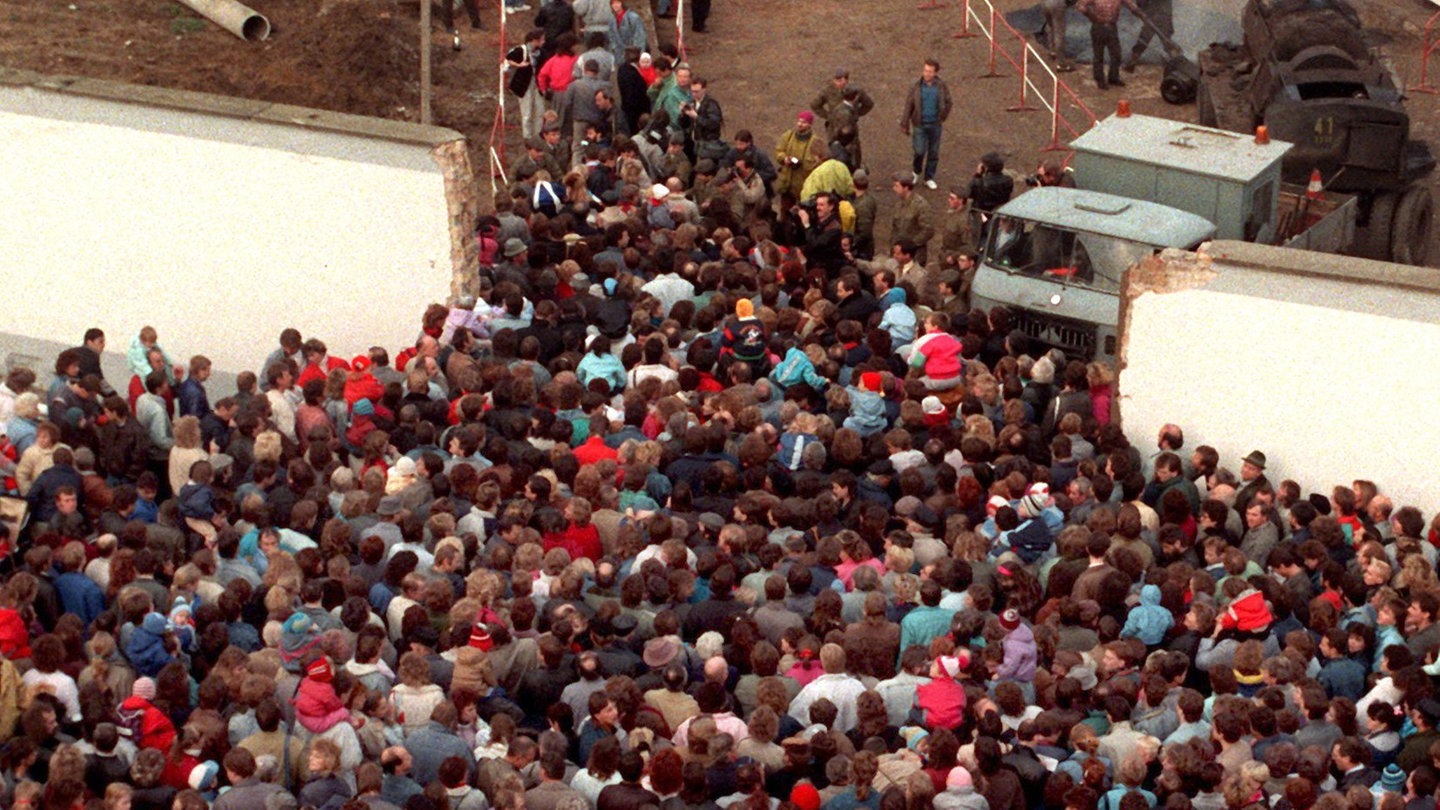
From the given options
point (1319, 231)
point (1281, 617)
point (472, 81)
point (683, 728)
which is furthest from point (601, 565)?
point (472, 81)

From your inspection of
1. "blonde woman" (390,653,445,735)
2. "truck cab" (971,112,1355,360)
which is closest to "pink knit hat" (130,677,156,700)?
"blonde woman" (390,653,445,735)

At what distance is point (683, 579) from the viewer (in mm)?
13117

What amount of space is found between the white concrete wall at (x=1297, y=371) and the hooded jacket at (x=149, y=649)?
7.75 m

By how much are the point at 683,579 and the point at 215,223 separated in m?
7.13

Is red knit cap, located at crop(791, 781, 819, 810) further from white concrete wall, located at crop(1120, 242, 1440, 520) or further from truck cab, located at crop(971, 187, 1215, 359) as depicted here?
truck cab, located at crop(971, 187, 1215, 359)

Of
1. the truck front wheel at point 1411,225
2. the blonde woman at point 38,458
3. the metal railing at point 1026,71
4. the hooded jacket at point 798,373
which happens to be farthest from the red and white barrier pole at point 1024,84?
the blonde woman at point 38,458

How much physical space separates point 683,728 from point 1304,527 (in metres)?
4.69

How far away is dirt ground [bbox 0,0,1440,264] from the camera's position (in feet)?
82.3

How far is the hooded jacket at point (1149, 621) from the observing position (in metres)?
13.0

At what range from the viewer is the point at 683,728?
39.1 ft

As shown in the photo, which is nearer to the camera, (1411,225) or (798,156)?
(798,156)

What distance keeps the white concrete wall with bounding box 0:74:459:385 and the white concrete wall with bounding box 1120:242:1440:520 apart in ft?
18.9

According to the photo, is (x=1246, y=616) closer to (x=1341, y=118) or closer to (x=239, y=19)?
→ (x=1341, y=118)

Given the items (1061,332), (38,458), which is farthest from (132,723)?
(1061,332)
